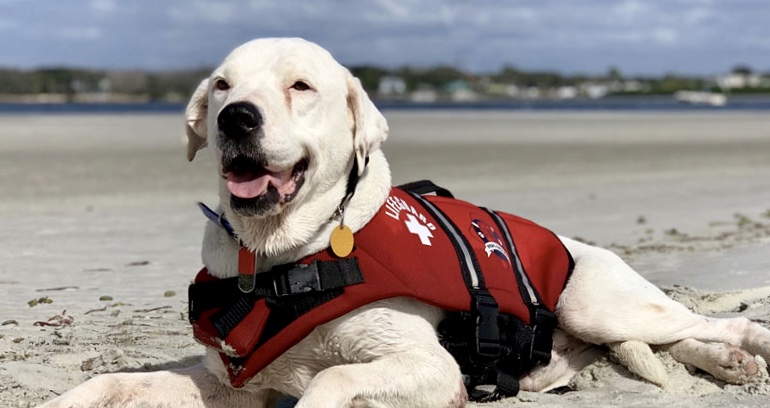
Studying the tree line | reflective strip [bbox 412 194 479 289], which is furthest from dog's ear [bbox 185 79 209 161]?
the tree line

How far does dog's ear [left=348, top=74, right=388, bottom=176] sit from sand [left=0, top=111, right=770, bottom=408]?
1303 millimetres

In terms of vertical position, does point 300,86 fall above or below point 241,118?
above

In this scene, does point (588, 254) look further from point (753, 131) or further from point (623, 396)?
point (753, 131)

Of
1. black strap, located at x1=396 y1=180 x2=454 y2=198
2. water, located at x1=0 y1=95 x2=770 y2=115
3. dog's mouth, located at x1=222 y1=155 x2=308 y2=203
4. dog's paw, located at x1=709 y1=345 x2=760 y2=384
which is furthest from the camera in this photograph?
water, located at x1=0 y1=95 x2=770 y2=115

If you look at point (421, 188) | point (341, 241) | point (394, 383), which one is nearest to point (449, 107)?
point (421, 188)

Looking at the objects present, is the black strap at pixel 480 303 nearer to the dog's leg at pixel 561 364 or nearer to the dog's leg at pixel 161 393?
the dog's leg at pixel 561 364

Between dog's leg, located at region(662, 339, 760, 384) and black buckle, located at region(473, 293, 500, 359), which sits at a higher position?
black buckle, located at region(473, 293, 500, 359)

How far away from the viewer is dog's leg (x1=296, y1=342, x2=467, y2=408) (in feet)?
12.2

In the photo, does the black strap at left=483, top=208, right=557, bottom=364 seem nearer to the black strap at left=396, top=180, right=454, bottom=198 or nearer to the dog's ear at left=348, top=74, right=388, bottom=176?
the black strap at left=396, top=180, right=454, bottom=198

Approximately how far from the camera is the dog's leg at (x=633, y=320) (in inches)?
190

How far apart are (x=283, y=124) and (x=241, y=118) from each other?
0.57 feet

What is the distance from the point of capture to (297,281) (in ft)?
13.0

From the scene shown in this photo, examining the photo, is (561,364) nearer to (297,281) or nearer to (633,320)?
(633,320)

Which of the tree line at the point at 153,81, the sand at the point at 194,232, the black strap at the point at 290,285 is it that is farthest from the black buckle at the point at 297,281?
the tree line at the point at 153,81
